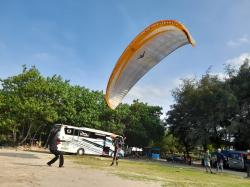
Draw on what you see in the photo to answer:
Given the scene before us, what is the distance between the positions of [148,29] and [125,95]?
4868 mm

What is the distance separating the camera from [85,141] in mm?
36031

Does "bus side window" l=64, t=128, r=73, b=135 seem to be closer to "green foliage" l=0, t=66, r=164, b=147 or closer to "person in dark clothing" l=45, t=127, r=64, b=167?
"green foliage" l=0, t=66, r=164, b=147

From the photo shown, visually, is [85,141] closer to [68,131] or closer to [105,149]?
[68,131]

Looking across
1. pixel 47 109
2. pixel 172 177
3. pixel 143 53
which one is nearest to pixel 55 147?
pixel 172 177

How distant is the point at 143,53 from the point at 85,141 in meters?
20.8

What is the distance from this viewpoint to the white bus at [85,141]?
34.6 meters

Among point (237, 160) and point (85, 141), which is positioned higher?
point (85, 141)

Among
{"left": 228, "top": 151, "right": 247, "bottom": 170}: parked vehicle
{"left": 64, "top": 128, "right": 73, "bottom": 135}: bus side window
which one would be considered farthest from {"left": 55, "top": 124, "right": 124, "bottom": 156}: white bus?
{"left": 228, "top": 151, "right": 247, "bottom": 170}: parked vehicle

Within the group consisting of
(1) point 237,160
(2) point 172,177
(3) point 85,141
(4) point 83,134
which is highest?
(4) point 83,134

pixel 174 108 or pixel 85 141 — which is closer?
pixel 85 141

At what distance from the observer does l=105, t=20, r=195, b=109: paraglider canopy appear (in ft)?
50.6

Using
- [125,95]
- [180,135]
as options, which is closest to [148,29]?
[125,95]

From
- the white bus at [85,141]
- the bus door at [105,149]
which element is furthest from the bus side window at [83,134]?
the bus door at [105,149]

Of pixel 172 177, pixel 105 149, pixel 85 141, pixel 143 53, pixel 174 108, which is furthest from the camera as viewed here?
pixel 174 108
